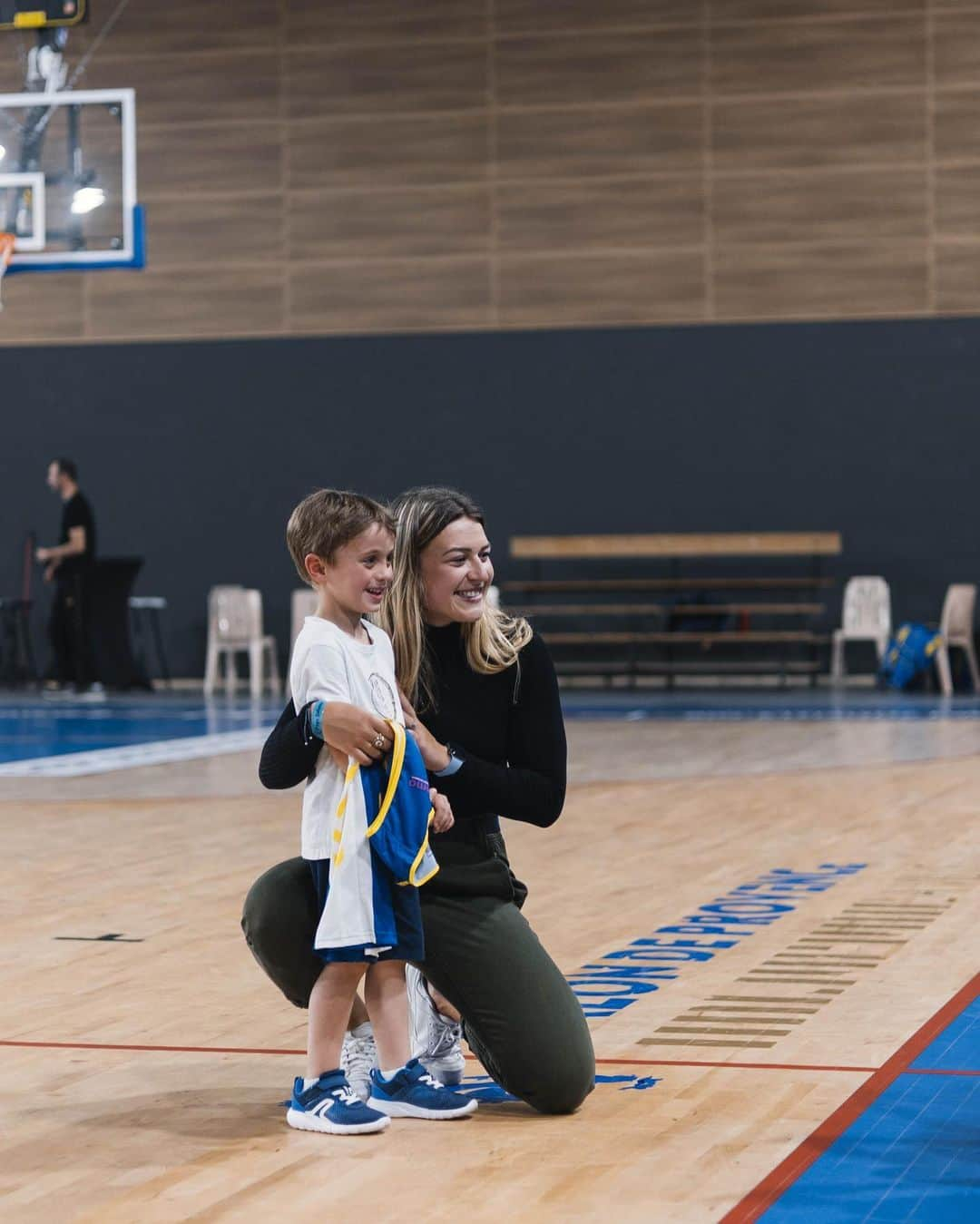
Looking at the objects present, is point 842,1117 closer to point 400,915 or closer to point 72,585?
point 400,915

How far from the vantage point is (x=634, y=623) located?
18562 mm

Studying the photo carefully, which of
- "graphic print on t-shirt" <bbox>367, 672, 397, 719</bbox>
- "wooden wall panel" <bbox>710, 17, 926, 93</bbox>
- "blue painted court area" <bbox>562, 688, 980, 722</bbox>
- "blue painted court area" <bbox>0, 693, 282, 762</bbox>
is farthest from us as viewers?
"wooden wall panel" <bbox>710, 17, 926, 93</bbox>

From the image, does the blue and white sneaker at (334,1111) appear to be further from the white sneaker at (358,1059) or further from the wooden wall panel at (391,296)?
the wooden wall panel at (391,296)

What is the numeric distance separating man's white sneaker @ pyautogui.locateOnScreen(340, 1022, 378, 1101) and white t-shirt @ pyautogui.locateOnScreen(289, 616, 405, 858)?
0.43 m

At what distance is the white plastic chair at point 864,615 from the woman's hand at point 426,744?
46.7 feet

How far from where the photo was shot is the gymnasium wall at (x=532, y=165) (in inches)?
709

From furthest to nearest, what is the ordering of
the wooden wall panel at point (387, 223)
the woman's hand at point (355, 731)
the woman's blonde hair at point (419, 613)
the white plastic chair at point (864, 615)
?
the wooden wall panel at point (387, 223) < the white plastic chair at point (864, 615) < the woman's blonde hair at point (419, 613) < the woman's hand at point (355, 731)

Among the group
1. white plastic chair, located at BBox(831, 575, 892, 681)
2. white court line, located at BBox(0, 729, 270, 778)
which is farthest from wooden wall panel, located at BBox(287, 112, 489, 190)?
white court line, located at BBox(0, 729, 270, 778)

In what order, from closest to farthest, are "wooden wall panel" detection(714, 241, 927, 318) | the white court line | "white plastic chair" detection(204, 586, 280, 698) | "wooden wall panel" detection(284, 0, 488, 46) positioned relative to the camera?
the white court line
"wooden wall panel" detection(714, 241, 927, 318)
"white plastic chair" detection(204, 586, 280, 698)
"wooden wall panel" detection(284, 0, 488, 46)

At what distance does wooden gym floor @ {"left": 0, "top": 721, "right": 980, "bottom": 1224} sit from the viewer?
10.5 ft

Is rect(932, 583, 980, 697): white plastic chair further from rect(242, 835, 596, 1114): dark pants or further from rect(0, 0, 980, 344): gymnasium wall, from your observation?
rect(242, 835, 596, 1114): dark pants

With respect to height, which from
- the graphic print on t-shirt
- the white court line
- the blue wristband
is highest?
the graphic print on t-shirt

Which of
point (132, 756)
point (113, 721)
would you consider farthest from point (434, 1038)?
point (113, 721)

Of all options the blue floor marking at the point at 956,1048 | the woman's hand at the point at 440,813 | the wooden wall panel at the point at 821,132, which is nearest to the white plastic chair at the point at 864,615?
the wooden wall panel at the point at 821,132
